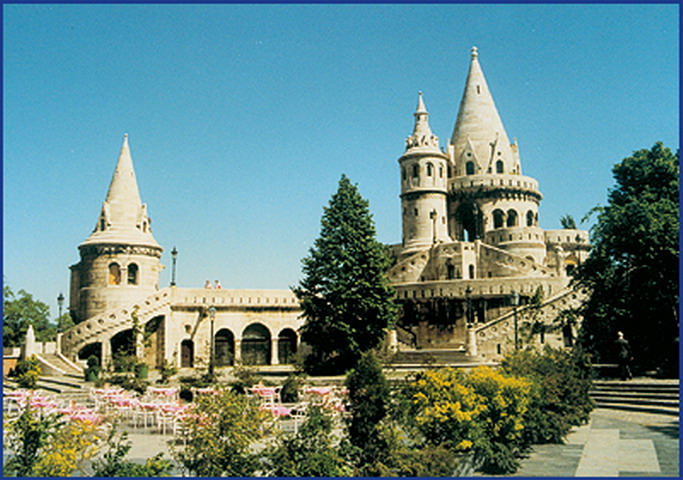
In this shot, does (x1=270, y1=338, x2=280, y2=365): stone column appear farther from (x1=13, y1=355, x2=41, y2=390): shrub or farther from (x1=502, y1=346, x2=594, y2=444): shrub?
(x1=502, y1=346, x2=594, y2=444): shrub

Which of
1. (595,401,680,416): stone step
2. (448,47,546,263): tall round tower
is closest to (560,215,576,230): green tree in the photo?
A: (448,47,546,263): tall round tower

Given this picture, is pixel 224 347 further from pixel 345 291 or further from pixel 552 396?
pixel 552 396

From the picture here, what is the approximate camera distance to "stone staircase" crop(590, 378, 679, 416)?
61.3 ft

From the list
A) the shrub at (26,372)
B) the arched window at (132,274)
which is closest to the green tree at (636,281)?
the shrub at (26,372)

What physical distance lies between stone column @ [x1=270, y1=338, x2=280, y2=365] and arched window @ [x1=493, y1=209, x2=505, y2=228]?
71.1 ft

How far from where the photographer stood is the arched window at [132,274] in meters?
37.5

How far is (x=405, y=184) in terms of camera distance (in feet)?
177

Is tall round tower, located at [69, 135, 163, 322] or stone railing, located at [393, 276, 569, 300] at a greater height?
tall round tower, located at [69, 135, 163, 322]

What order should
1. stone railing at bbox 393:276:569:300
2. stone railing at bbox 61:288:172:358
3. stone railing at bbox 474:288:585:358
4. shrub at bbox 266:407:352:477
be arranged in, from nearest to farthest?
1. shrub at bbox 266:407:352:477
2. stone railing at bbox 474:288:585:358
3. stone railing at bbox 61:288:172:358
4. stone railing at bbox 393:276:569:300

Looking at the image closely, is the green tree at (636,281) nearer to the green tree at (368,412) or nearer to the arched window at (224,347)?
the green tree at (368,412)

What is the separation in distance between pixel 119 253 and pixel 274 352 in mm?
10898

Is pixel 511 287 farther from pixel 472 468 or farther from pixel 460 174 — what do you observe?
pixel 472 468

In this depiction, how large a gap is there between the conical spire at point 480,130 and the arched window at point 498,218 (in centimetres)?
383

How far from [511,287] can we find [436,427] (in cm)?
2971
